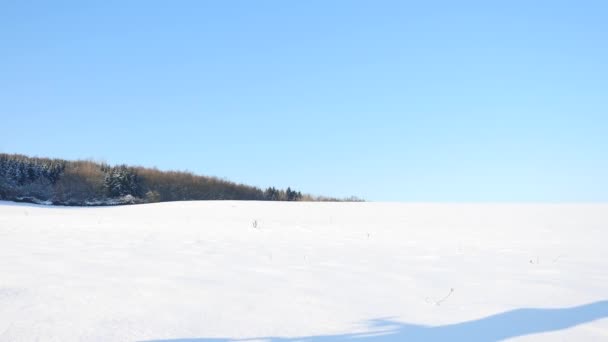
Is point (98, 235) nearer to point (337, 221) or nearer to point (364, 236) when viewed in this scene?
point (364, 236)

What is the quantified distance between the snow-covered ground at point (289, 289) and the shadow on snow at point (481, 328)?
0.01 m

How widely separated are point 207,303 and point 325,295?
2.88 feet

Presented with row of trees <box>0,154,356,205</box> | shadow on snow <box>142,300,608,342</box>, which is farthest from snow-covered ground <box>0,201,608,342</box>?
row of trees <box>0,154,356,205</box>

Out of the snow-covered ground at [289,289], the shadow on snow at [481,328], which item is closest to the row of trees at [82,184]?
the snow-covered ground at [289,289]

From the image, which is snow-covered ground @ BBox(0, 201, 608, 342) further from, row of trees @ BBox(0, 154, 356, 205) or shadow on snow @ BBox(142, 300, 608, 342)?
row of trees @ BBox(0, 154, 356, 205)

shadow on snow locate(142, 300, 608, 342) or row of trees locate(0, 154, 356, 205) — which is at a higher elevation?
row of trees locate(0, 154, 356, 205)

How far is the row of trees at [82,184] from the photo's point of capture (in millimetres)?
25312

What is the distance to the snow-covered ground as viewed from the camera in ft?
7.68

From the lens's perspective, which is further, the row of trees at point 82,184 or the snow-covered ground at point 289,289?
the row of trees at point 82,184

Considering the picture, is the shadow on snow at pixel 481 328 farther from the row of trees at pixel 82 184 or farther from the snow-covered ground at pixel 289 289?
the row of trees at pixel 82 184

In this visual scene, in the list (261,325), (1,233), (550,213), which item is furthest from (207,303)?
(550,213)

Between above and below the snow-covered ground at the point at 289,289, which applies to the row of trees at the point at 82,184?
above

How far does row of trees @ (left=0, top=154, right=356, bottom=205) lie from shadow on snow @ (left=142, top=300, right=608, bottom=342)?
24.7 meters

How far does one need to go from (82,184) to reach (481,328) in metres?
28.8
